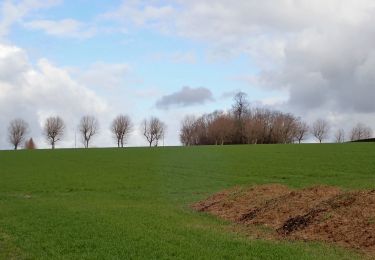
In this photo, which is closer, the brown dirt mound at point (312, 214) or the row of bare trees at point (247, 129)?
the brown dirt mound at point (312, 214)

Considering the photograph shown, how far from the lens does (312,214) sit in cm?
1443

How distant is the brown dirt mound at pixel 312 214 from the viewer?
12.5m

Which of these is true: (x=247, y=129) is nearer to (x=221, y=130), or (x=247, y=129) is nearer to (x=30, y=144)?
(x=221, y=130)

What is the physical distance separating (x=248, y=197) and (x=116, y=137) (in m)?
142

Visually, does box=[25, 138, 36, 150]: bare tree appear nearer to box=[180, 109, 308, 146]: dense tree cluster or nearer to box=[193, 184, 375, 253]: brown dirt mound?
box=[180, 109, 308, 146]: dense tree cluster

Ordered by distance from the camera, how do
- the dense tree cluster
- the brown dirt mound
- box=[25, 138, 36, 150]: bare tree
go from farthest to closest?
box=[25, 138, 36, 150]: bare tree
the dense tree cluster
the brown dirt mound

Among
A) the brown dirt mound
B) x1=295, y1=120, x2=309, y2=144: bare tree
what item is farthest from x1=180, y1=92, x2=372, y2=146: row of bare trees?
the brown dirt mound

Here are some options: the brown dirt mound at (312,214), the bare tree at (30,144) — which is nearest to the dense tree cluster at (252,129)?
the bare tree at (30,144)

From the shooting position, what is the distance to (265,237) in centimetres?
1354

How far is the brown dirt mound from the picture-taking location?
41.1ft

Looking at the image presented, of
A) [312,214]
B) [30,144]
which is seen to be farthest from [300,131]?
[312,214]

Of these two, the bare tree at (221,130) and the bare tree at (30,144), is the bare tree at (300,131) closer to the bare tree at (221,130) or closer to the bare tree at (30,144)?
the bare tree at (221,130)

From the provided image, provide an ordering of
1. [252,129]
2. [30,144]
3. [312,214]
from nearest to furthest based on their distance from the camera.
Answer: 1. [312,214]
2. [252,129]
3. [30,144]

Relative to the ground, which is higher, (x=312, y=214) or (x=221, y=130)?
(x=221, y=130)
